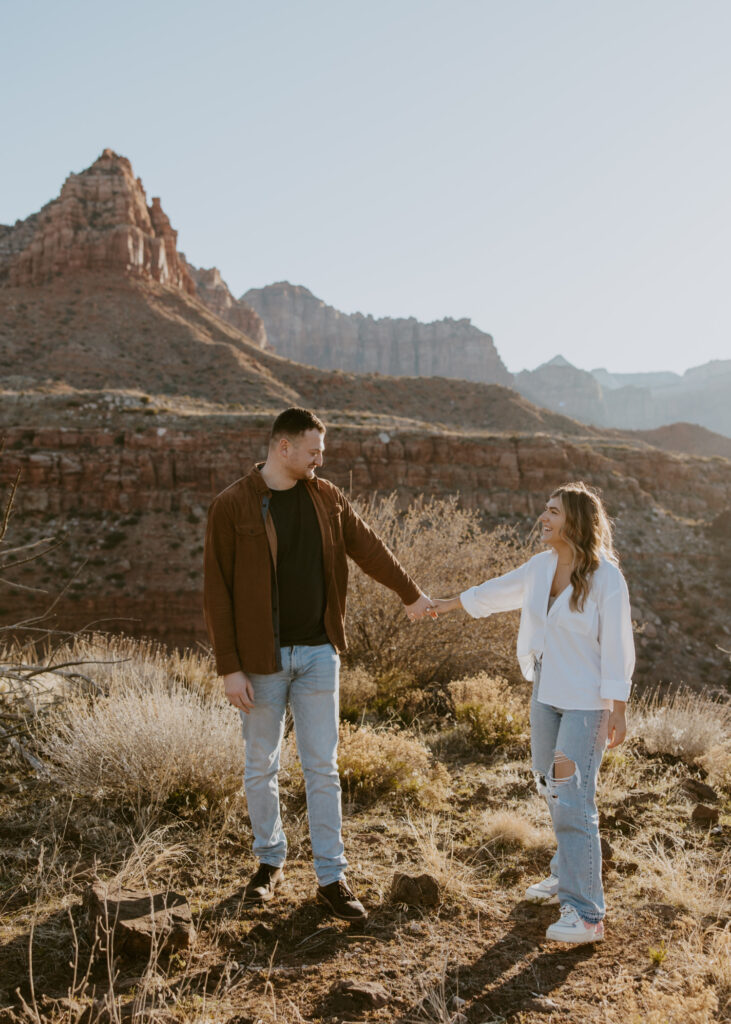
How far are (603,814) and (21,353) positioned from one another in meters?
46.6

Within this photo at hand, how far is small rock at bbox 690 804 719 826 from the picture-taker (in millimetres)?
4344

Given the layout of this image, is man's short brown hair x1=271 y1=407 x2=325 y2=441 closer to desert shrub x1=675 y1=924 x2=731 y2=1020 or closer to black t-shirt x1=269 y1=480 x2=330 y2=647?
black t-shirt x1=269 y1=480 x2=330 y2=647

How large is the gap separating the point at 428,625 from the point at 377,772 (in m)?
2.98

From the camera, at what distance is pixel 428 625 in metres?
7.44

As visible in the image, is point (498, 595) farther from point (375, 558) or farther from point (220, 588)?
point (220, 588)

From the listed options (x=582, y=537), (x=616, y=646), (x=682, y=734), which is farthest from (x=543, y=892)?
(x=682, y=734)

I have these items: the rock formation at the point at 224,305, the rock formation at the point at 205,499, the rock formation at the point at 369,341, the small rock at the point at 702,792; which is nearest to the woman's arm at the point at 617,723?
the small rock at the point at 702,792

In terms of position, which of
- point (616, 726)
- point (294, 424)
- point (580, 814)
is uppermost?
point (294, 424)

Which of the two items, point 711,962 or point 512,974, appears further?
point 512,974

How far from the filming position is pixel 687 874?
12.0ft

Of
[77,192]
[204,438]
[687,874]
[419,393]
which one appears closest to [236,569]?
[687,874]

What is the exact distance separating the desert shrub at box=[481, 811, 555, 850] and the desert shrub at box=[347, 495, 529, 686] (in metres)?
3.17

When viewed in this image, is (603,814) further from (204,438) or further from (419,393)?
(419,393)

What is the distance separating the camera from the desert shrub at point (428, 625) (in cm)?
735
